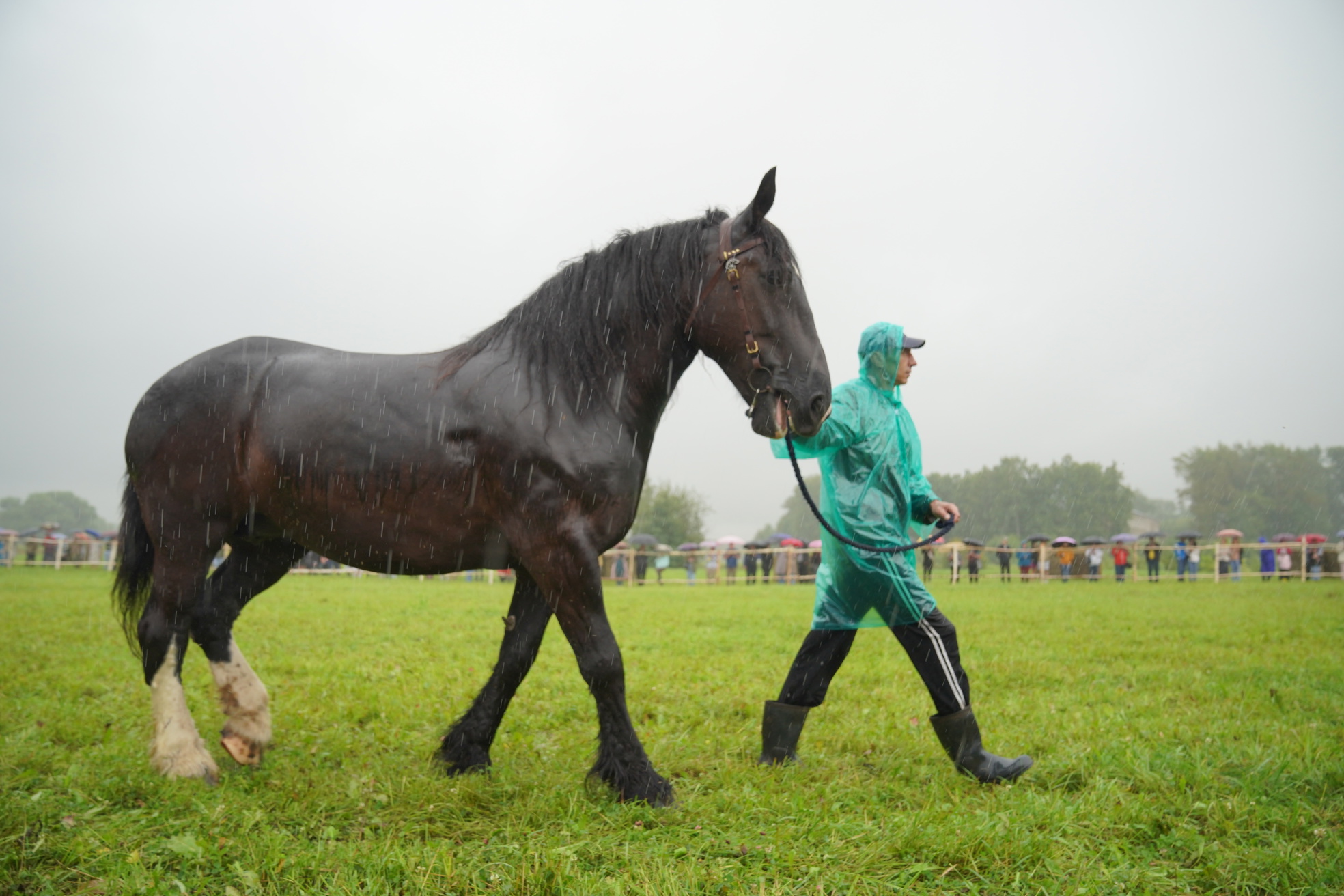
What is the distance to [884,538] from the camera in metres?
3.49

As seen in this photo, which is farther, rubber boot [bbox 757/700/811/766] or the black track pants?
rubber boot [bbox 757/700/811/766]

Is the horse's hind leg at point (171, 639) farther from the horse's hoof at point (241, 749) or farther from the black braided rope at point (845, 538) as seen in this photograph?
the black braided rope at point (845, 538)

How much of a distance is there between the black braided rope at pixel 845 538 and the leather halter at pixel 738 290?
0.37 meters

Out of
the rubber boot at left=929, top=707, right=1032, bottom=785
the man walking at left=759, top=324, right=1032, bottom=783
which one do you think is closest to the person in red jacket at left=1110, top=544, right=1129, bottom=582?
the rubber boot at left=929, top=707, right=1032, bottom=785

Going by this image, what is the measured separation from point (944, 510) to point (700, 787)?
1652mm

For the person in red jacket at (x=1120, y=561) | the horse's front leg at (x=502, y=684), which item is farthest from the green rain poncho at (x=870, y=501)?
the person in red jacket at (x=1120, y=561)

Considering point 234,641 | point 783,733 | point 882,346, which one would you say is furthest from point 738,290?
point 234,641

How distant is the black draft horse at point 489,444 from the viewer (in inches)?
114

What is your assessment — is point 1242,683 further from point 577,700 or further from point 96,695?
point 96,695

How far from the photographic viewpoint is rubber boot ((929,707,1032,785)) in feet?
11.6

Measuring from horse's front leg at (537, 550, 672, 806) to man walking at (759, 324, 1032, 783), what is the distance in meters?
1.05

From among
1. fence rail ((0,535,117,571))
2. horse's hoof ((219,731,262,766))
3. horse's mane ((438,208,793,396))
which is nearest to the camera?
horse's mane ((438,208,793,396))

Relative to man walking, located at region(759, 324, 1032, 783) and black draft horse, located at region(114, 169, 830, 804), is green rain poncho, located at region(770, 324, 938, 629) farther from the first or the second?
black draft horse, located at region(114, 169, 830, 804)

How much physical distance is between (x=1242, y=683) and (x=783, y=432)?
565cm
